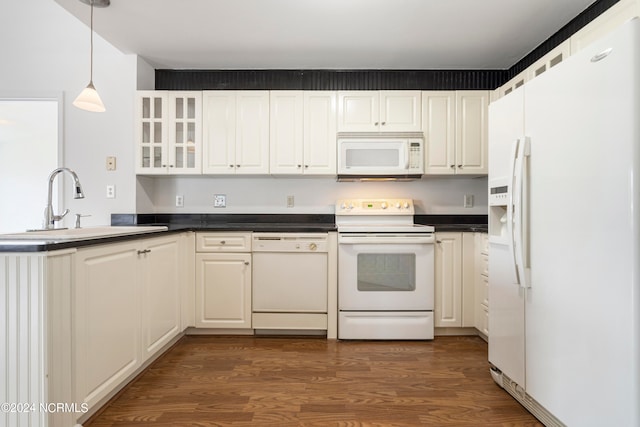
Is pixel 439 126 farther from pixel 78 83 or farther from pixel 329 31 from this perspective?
pixel 78 83

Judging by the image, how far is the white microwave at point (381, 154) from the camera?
308cm

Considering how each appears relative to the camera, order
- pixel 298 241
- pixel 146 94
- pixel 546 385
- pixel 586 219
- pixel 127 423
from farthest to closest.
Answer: pixel 146 94, pixel 298 241, pixel 127 423, pixel 546 385, pixel 586 219

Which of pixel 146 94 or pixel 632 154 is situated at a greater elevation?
pixel 146 94

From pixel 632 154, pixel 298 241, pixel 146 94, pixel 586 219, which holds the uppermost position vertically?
pixel 146 94

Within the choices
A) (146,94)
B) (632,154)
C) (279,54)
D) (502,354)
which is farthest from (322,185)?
(632,154)

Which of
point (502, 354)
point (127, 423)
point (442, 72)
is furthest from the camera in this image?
point (442, 72)

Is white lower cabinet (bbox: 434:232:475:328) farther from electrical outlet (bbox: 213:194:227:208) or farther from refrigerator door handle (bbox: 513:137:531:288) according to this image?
electrical outlet (bbox: 213:194:227:208)

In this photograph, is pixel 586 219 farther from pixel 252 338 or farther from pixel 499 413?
pixel 252 338

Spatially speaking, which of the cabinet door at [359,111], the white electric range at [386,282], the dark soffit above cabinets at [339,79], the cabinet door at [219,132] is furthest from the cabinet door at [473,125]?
the cabinet door at [219,132]

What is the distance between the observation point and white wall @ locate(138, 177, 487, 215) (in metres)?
3.42

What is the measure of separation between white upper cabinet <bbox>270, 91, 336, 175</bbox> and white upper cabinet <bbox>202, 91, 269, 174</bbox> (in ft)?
0.29

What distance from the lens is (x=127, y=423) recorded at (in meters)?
1.68

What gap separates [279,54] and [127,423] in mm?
2796

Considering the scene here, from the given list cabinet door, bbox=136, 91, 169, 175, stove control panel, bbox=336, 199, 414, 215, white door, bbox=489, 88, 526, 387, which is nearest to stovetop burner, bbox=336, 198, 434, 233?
stove control panel, bbox=336, 199, 414, 215
